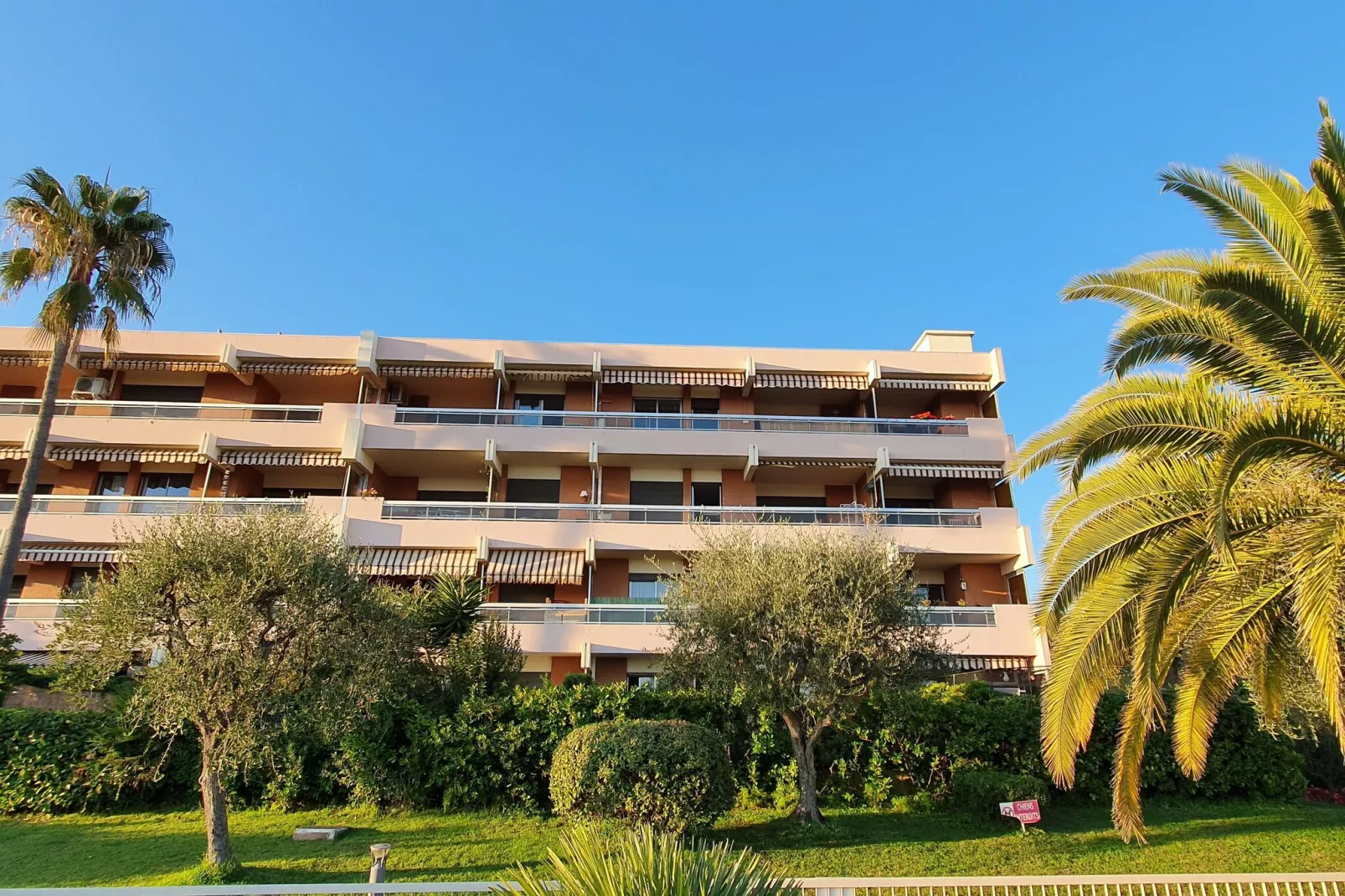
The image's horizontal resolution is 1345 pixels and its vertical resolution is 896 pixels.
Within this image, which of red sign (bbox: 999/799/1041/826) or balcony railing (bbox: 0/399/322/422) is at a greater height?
balcony railing (bbox: 0/399/322/422)

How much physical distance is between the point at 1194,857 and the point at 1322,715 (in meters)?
4.66

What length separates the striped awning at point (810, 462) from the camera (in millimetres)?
25688


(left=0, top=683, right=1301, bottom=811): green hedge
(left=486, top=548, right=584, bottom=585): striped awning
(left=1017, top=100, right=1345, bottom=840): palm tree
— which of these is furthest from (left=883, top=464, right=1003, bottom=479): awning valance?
(left=1017, top=100, right=1345, bottom=840): palm tree

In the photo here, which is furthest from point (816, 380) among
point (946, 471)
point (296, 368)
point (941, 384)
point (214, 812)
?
point (214, 812)

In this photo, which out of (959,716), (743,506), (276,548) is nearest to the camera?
(276,548)

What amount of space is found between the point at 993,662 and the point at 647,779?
50.1 ft

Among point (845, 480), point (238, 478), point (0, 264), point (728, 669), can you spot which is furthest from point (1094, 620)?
point (238, 478)

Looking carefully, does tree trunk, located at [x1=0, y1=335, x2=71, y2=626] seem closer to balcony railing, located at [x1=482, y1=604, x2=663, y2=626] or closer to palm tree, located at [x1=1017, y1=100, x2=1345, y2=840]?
balcony railing, located at [x1=482, y1=604, x2=663, y2=626]

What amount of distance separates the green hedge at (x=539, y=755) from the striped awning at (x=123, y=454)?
12850mm

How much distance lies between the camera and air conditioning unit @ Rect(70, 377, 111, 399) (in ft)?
86.0

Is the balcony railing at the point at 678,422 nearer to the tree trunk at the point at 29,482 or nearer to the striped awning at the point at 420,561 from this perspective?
the striped awning at the point at 420,561

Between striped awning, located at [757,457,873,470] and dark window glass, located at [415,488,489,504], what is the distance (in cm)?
952

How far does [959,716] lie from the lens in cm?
1447

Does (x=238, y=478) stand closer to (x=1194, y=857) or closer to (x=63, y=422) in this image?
(x=63, y=422)
